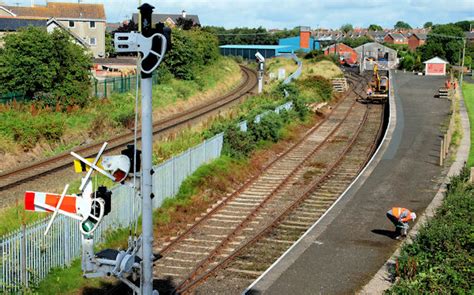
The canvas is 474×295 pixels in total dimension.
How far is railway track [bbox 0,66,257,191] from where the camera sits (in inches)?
834

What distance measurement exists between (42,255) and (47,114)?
57.9 ft

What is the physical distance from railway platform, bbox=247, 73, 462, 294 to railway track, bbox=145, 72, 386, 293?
5.36ft

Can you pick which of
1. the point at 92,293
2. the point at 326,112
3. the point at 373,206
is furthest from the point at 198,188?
the point at 326,112

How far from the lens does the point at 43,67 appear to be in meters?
29.6

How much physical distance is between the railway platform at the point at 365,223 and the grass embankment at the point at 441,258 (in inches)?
41.5

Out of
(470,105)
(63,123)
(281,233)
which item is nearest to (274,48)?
(470,105)

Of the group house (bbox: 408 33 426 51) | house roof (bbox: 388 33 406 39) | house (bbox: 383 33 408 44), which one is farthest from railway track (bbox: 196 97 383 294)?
house roof (bbox: 388 33 406 39)

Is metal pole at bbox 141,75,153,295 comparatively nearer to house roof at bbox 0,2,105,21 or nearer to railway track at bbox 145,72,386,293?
railway track at bbox 145,72,386,293

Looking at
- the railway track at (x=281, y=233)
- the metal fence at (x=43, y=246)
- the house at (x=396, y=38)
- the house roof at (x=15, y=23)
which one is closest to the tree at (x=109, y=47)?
the house roof at (x=15, y=23)

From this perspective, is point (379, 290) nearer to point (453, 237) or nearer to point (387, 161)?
point (453, 237)

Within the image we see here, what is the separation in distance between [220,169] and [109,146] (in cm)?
716

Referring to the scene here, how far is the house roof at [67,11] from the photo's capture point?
6738 centimetres

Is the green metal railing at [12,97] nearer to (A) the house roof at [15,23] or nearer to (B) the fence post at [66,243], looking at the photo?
(B) the fence post at [66,243]

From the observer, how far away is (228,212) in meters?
18.5
